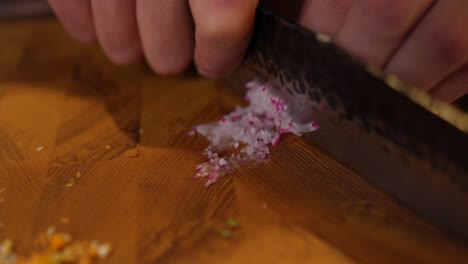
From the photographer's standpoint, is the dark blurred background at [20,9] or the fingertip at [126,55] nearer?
the fingertip at [126,55]

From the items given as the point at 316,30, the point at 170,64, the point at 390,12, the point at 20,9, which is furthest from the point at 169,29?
the point at 20,9

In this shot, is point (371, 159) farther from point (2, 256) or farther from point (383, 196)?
point (2, 256)

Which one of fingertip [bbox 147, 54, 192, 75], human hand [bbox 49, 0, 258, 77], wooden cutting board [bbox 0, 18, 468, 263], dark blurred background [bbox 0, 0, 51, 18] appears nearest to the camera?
wooden cutting board [bbox 0, 18, 468, 263]

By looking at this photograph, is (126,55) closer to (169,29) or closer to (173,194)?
(169,29)

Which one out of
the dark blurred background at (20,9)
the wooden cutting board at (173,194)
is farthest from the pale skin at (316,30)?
the dark blurred background at (20,9)

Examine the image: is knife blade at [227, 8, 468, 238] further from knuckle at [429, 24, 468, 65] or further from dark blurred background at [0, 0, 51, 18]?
dark blurred background at [0, 0, 51, 18]

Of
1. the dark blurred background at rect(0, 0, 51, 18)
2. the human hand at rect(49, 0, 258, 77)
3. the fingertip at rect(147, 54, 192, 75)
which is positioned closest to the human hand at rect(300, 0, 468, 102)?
the human hand at rect(49, 0, 258, 77)

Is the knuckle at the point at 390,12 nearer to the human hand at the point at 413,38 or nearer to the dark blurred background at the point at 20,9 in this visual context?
the human hand at the point at 413,38
